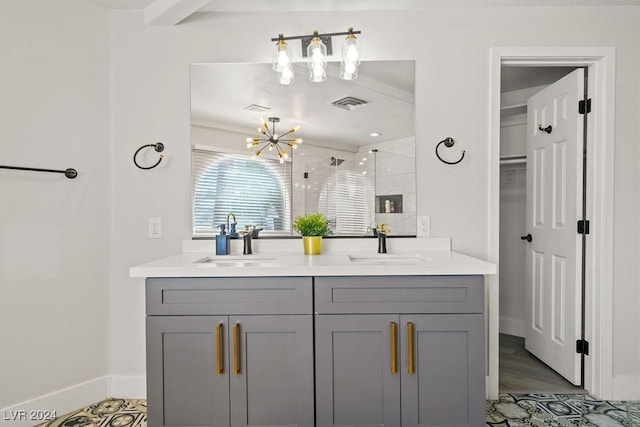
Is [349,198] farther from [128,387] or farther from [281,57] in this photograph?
[128,387]

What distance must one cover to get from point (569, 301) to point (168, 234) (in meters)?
2.65

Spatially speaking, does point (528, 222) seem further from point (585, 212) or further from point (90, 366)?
point (90, 366)

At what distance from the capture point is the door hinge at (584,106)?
2170 mm

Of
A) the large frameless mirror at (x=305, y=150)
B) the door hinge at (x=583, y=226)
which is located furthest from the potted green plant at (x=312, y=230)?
the door hinge at (x=583, y=226)

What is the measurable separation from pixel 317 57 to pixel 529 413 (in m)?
2.33

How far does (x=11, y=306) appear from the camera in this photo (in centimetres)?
182

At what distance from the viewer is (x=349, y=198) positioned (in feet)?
7.15

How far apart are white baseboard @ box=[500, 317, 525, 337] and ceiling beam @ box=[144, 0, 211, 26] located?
3557 mm

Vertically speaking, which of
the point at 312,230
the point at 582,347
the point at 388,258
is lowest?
the point at 582,347

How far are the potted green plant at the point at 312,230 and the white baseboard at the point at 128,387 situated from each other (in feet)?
4.35

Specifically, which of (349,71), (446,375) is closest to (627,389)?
(446,375)

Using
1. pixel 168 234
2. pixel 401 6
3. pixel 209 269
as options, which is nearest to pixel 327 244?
pixel 209 269

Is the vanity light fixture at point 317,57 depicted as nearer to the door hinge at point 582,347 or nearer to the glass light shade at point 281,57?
the glass light shade at point 281,57
